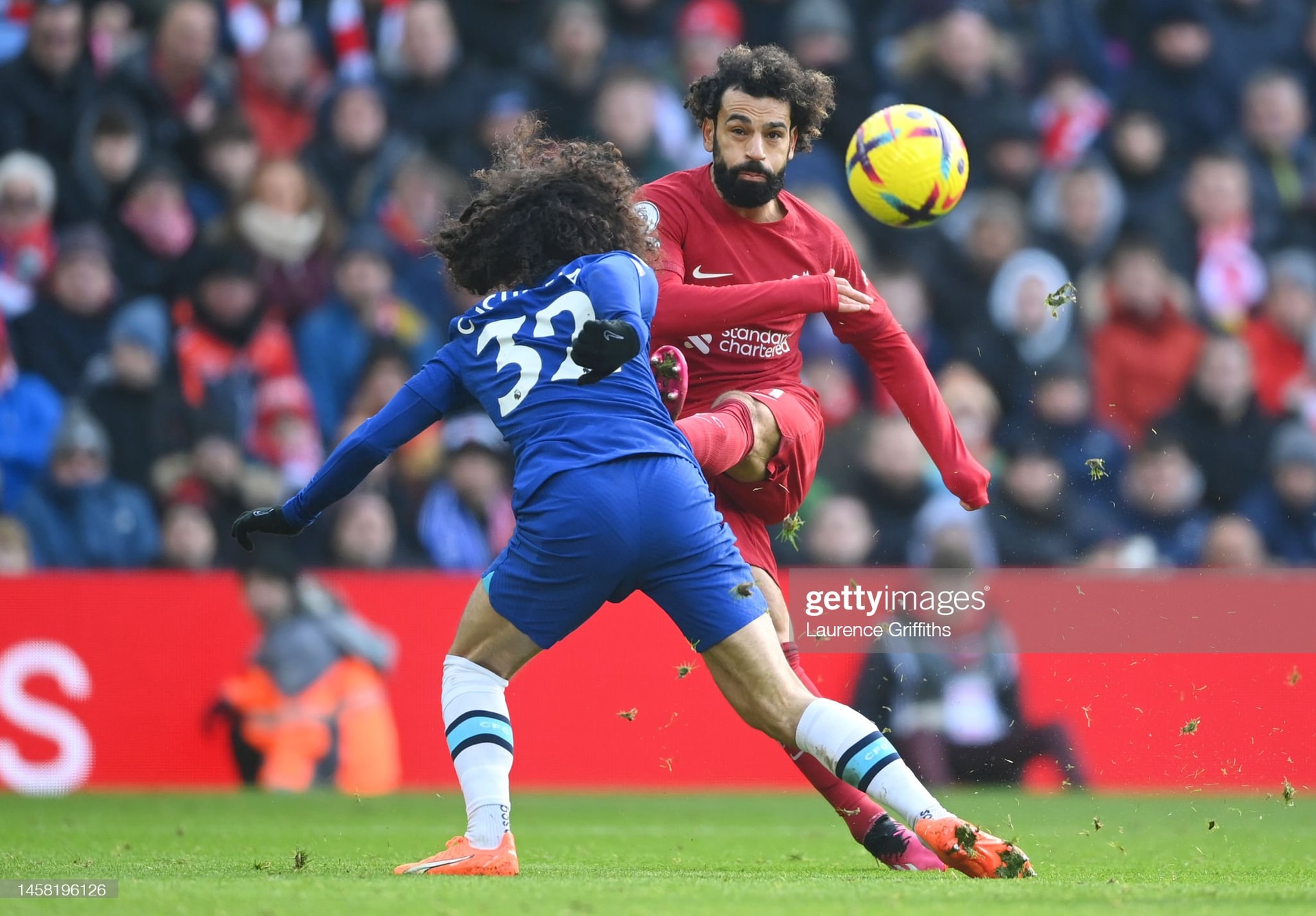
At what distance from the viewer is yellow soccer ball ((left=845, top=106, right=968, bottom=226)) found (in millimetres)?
6227

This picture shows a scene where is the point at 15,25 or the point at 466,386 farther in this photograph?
the point at 15,25

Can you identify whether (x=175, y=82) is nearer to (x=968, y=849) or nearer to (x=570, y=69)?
(x=570, y=69)

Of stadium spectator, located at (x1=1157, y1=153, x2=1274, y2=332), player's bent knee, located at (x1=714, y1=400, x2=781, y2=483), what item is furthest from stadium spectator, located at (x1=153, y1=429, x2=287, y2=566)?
stadium spectator, located at (x1=1157, y1=153, x2=1274, y2=332)

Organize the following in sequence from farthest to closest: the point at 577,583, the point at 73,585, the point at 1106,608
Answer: the point at 73,585 → the point at 1106,608 → the point at 577,583

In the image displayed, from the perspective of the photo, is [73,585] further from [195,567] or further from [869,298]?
[869,298]

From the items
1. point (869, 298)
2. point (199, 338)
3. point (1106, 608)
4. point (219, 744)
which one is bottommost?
point (219, 744)

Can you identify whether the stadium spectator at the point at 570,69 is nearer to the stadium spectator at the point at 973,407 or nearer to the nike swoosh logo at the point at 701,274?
the stadium spectator at the point at 973,407

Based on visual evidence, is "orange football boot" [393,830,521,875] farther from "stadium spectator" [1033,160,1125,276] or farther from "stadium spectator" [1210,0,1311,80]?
"stadium spectator" [1210,0,1311,80]

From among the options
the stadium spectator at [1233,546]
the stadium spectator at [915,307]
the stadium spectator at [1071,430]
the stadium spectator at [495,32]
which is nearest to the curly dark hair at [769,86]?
the stadium spectator at [1071,430]

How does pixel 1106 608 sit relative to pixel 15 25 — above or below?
below

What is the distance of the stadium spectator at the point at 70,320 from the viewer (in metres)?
10.2

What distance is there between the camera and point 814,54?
1148 centimetres

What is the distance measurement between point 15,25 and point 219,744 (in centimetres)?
478

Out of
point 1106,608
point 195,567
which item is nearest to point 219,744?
point 195,567
